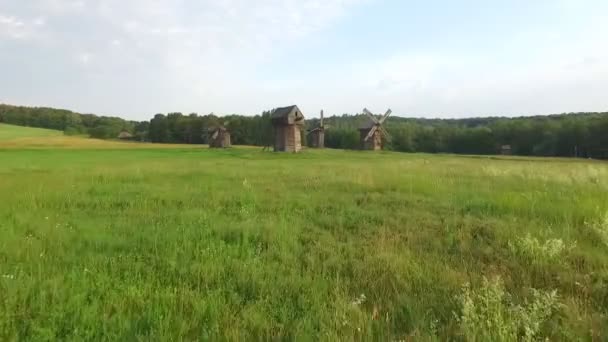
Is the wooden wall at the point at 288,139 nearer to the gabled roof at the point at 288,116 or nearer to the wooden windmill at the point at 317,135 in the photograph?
the gabled roof at the point at 288,116

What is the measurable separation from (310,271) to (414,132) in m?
104

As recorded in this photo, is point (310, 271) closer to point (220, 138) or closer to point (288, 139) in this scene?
point (288, 139)

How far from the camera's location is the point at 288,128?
166 ft

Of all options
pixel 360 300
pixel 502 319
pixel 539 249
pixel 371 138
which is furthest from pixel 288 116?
pixel 502 319

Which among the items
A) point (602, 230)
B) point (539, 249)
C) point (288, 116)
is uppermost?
point (288, 116)

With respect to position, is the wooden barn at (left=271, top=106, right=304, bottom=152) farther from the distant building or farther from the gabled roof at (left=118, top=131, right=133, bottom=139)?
the gabled roof at (left=118, top=131, right=133, bottom=139)

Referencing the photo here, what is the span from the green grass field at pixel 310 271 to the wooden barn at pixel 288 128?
4128 centimetres

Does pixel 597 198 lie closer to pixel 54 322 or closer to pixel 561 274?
pixel 561 274

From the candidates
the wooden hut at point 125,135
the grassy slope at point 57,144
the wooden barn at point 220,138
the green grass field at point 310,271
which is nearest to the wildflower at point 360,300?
the green grass field at point 310,271

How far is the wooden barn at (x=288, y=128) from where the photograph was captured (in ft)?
165

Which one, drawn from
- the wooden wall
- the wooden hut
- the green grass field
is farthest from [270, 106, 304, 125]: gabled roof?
the wooden hut

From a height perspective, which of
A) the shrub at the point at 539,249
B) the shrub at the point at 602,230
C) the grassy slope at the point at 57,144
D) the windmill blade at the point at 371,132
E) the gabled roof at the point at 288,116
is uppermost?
the gabled roof at the point at 288,116

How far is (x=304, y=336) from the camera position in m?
3.38

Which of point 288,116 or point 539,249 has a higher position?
point 288,116
